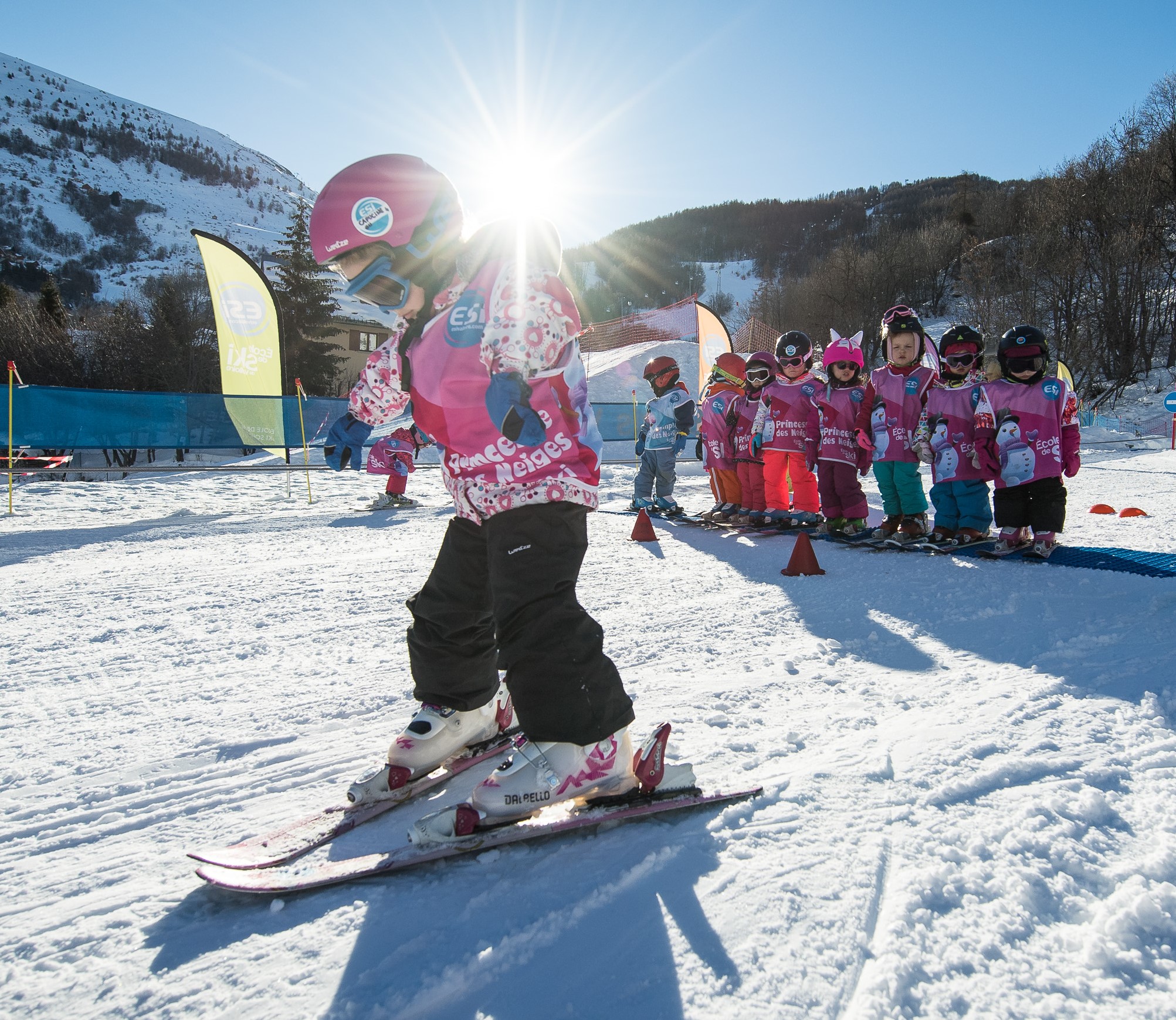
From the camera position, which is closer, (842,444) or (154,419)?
(842,444)

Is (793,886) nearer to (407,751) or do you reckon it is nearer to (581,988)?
(581,988)

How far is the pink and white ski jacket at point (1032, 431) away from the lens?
189 inches

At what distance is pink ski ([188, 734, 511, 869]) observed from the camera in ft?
4.83

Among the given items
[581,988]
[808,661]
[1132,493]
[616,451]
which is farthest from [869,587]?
[616,451]

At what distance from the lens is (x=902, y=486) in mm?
5684

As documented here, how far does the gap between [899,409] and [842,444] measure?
61 cm

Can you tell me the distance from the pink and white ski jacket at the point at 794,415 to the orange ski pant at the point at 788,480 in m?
0.11

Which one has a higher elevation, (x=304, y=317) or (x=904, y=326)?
(x=304, y=317)

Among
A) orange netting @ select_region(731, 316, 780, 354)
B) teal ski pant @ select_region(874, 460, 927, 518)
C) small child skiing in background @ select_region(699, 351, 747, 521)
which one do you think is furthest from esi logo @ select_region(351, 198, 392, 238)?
orange netting @ select_region(731, 316, 780, 354)

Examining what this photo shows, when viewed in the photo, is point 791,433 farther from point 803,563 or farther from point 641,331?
point 641,331

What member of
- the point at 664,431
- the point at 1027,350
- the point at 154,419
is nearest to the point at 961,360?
the point at 1027,350

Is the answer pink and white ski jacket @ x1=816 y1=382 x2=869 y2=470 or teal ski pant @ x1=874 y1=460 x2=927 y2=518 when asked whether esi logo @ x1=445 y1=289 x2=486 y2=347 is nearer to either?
teal ski pant @ x1=874 y1=460 x2=927 y2=518

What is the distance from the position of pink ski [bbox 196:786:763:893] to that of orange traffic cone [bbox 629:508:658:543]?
4483 mm

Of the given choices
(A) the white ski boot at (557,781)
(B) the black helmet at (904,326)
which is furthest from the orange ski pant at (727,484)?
(A) the white ski boot at (557,781)
